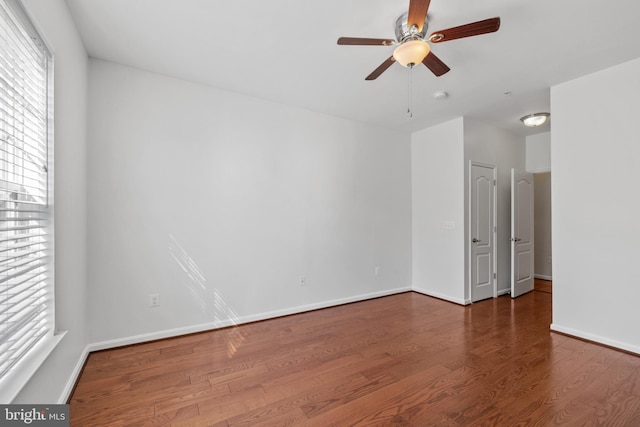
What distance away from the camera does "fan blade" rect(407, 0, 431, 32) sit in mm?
1607

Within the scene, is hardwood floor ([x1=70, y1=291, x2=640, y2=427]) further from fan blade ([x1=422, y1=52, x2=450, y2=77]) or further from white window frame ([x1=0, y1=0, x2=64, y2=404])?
fan blade ([x1=422, y1=52, x2=450, y2=77])

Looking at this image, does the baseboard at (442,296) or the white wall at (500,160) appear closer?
the baseboard at (442,296)

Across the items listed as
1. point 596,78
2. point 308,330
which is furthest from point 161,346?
point 596,78

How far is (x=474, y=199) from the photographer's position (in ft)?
13.8

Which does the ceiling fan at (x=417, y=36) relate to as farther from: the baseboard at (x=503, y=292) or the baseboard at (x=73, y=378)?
the baseboard at (x=503, y=292)

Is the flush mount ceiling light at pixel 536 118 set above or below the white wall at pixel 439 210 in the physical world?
above

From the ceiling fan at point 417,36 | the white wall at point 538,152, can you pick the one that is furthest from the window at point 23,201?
the white wall at point 538,152

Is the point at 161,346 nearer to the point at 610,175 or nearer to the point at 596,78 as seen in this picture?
the point at 610,175

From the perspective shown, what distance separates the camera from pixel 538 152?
492 centimetres

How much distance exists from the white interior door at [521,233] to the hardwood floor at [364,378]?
1.29 metres

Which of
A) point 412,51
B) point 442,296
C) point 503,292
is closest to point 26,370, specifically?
point 412,51

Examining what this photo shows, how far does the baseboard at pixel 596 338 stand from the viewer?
263 cm

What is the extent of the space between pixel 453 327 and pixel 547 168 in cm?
354

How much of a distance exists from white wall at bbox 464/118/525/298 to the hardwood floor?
1468mm
